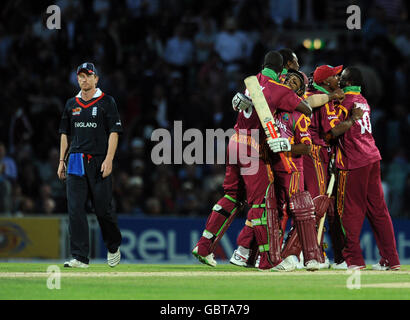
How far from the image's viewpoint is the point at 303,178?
1154cm

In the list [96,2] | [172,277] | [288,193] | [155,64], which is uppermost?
[96,2]

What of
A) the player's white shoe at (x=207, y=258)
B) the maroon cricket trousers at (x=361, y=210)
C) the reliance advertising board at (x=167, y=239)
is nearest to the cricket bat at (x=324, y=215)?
the maroon cricket trousers at (x=361, y=210)

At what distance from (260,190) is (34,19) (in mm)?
12591

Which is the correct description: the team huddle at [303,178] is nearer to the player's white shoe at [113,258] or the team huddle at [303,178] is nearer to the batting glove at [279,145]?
the batting glove at [279,145]

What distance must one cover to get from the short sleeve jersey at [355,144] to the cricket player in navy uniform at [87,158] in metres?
2.74

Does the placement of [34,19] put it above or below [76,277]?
above

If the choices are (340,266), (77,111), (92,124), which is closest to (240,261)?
(340,266)

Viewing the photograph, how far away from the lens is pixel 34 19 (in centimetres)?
2227

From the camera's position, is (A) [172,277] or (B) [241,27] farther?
(B) [241,27]

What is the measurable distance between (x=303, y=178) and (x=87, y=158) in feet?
8.43
